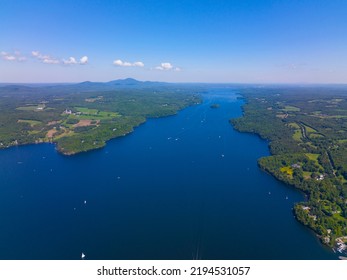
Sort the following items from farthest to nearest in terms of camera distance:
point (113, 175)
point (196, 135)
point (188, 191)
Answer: point (196, 135), point (113, 175), point (188, 191)

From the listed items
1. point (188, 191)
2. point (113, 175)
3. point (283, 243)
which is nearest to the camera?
point (283, 243)

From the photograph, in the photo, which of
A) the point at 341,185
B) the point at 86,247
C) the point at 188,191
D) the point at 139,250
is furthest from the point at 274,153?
the point at 86,247

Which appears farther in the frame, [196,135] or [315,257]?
[196,135]

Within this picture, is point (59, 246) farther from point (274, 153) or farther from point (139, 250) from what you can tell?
point (274, 153)

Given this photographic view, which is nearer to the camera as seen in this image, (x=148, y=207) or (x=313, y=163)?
(x=148, y=207)

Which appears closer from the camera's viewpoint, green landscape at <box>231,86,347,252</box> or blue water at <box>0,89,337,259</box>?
blue water at <box>0,89,337,259</box>

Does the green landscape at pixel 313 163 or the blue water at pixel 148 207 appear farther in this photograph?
the green landscape at pixel 313 163

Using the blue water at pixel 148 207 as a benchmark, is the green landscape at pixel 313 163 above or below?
above

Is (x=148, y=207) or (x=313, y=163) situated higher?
(x=313, y=163)
